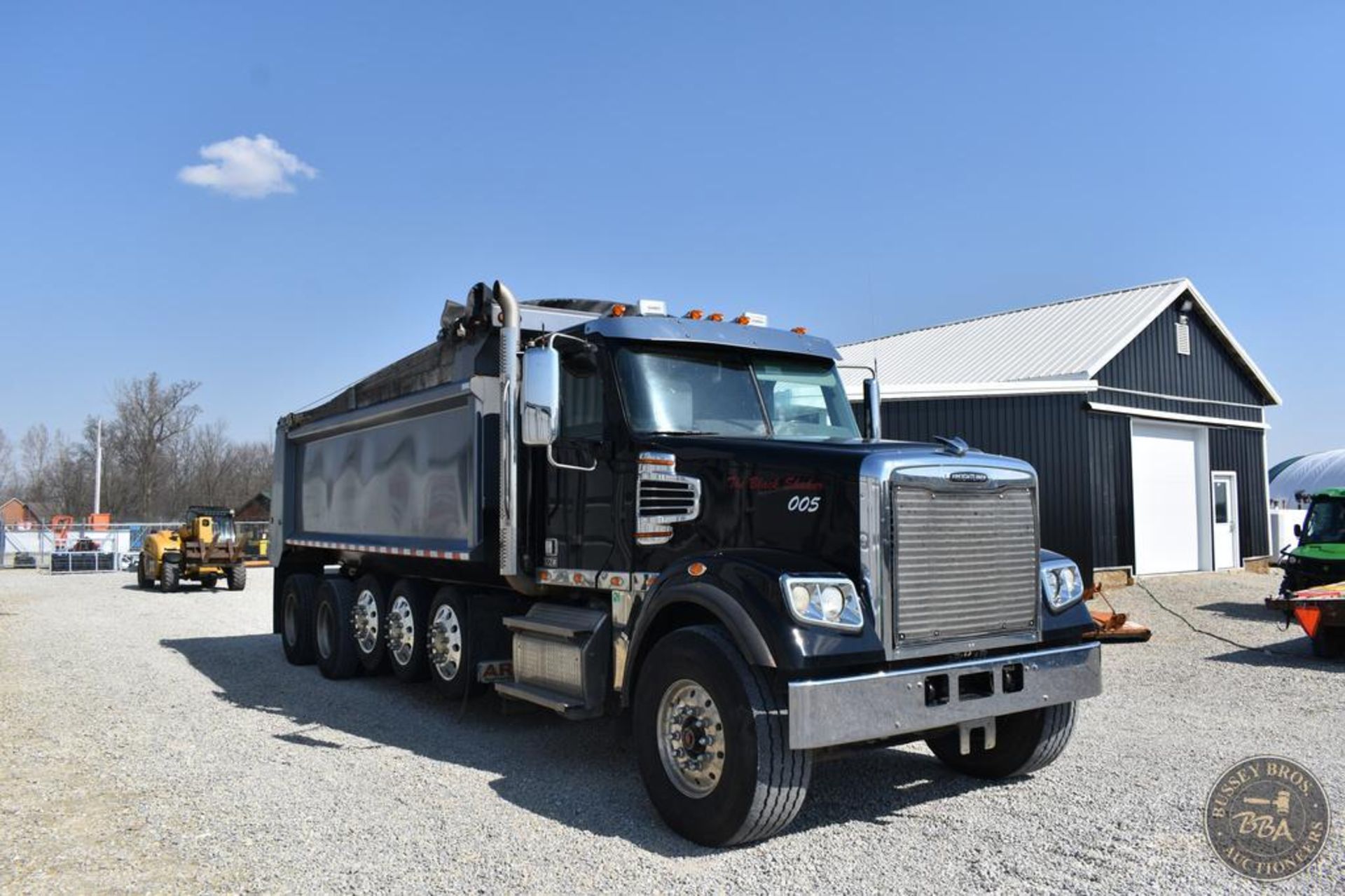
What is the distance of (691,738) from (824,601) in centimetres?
105

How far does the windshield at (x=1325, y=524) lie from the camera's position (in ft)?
45.8

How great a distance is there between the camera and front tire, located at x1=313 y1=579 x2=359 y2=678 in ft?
32.8

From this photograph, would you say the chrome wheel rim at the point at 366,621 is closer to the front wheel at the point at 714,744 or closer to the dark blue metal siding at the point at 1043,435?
the front wheel at the point at 714,744

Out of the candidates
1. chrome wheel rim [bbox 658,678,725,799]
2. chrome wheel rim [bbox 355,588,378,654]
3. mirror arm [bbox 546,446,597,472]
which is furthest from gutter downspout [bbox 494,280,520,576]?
chrome wheel rim [bbox 355,588,378,654]

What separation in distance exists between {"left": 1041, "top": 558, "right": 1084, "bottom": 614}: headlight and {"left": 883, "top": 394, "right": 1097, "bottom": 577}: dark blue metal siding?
11.9 meters

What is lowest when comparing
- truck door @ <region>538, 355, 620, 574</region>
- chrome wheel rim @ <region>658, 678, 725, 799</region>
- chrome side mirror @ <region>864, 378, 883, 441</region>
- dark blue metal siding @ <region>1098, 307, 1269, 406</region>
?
chrome wheel rim @ <region>658, 678, 725, 799</region>

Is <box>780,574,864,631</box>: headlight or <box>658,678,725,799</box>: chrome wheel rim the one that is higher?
<box>780,574,864,631</box>: headlight

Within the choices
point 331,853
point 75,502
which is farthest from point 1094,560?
point 75,502

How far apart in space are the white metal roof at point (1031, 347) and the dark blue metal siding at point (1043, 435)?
334mm

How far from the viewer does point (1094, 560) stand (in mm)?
18234

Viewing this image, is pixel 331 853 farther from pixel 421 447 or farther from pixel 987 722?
pixel 421 447

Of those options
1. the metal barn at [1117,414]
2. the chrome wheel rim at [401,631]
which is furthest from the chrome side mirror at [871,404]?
the metal barn at [1117,414]

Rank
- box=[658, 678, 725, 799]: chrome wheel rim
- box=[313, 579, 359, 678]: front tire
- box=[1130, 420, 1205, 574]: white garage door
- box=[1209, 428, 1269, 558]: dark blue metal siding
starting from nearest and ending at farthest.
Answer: box=[658, 678, 725, 799]: chrome wheel rim → box=[313, 579, 359, 678]: front tire → box=[1130, 420, 1205, 574]: white garage door → box=[1209, 428, 1269, 558]: dark blue metal siding

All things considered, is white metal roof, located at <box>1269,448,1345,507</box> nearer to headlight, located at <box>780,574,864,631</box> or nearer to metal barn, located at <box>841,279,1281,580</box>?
metal barn, located at <box>841,279,1281,580</box>
